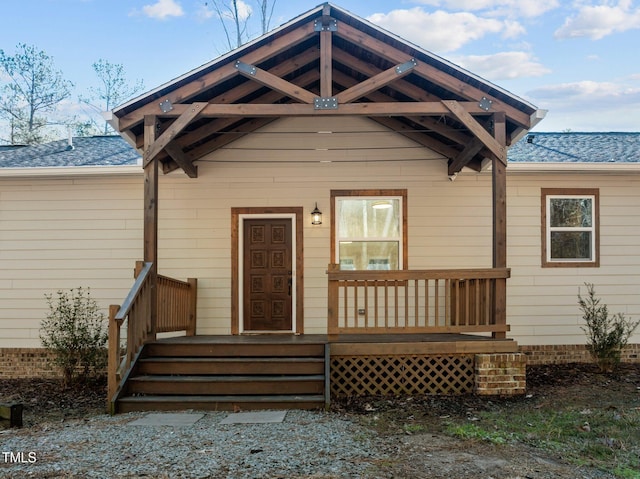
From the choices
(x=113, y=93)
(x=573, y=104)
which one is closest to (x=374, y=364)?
(x=113, y=93)

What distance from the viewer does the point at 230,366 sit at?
7.06 meters

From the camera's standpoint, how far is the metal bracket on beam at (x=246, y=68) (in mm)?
6914

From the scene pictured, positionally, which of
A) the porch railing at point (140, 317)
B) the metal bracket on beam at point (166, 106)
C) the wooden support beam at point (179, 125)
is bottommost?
the porch railing at point (140, 317)

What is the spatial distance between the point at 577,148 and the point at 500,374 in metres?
5.08

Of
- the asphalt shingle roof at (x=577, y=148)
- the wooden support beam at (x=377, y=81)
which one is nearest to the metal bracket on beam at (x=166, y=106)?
the wooden support beam at (x=377, y=81)

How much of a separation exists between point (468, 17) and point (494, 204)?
17.9 meters

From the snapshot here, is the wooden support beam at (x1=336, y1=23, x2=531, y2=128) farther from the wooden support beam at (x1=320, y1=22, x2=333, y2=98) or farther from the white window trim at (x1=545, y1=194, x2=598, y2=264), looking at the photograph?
the white window trim at (x1=545, y1=194, x2=598, y2=264)

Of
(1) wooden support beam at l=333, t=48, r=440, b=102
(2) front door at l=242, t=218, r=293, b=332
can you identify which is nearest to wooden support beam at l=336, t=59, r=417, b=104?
(1) wooden support beam at l=333, t=48, r=440, b=102

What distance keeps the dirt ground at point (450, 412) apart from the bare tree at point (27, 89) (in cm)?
1791

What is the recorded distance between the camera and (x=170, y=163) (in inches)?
363

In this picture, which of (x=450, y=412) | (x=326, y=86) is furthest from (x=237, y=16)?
(x=450, y=412)

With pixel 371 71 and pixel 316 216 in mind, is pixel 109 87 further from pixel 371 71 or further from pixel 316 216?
pixel 371 71

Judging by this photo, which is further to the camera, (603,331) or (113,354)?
(603,331)

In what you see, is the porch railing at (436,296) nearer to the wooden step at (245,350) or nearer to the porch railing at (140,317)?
the wooden step at (245,350)
